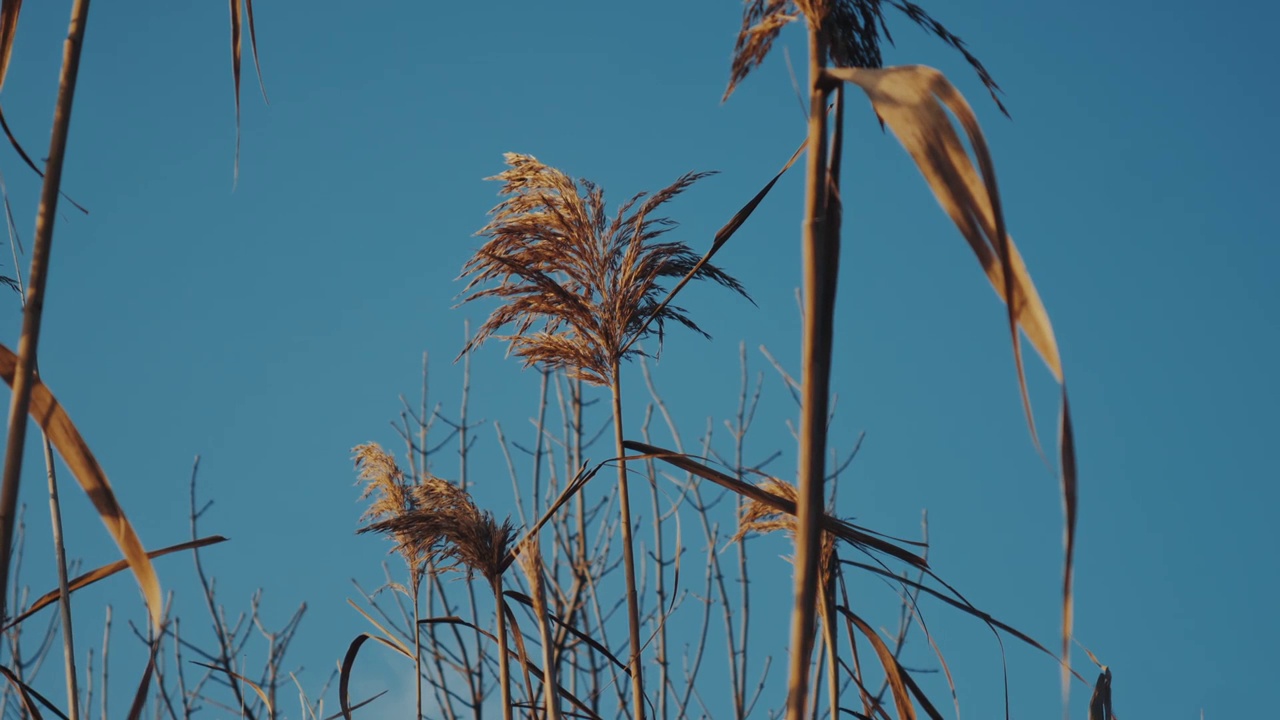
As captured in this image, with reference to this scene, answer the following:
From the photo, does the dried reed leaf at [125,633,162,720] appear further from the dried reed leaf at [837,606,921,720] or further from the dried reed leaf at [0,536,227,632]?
the dried reed leaf at [837,606,921,720]

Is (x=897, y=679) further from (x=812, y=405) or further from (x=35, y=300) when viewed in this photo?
(x=35, y=300)

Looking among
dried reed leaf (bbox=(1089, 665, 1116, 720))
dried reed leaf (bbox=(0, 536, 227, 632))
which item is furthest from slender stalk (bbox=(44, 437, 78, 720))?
dried reed leaf (bbox=(1089, 665, 1116, 720))

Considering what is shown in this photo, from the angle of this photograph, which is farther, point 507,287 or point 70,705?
point 507,287

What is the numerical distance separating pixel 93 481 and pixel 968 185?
0.98 metres

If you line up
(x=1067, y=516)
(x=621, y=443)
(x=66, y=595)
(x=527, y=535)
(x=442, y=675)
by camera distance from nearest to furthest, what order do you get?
(x=1067, y=516), (x=66, y=595), (x=621, y=443), (x=527, y=535), (x=442, y=675)

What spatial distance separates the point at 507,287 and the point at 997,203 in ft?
6.77

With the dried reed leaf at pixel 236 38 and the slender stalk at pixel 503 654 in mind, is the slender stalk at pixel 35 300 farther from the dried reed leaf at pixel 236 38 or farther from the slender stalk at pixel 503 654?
the slender stalk at pixel 503 654

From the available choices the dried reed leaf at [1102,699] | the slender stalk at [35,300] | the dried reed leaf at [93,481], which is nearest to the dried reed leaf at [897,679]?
the dried reed leaf at [1102,699]

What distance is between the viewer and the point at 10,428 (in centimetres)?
104

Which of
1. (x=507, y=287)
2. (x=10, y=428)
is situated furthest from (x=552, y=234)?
(x=10, y=428)

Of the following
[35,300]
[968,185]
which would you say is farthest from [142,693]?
[968,185]

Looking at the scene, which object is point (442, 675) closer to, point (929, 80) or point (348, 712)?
point (348, 712)

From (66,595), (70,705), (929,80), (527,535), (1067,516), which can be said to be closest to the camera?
(1067,516)

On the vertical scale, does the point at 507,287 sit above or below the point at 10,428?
above
